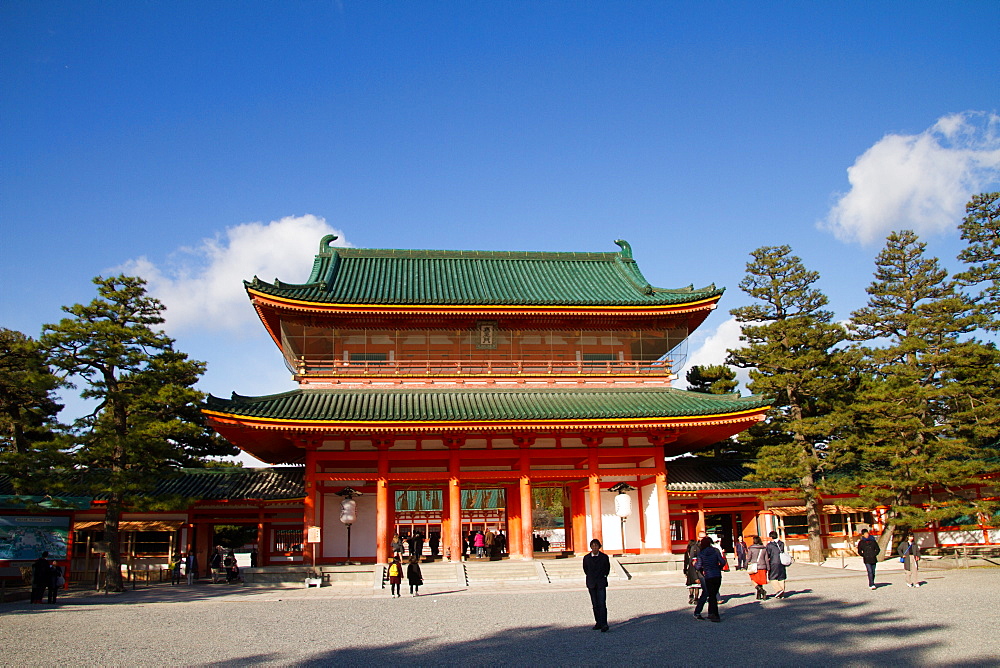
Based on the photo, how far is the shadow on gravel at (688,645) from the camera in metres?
10.7

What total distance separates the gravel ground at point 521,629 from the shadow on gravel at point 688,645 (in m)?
0.03

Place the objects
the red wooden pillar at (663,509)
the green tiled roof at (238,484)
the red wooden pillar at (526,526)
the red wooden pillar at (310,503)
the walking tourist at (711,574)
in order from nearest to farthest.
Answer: the walking tourist at (711,574) → the red wooden pillar at (310,503) → the red wooden pillar at (526,526) → the red wooden pillar at (663,509) → the green tiled roof at (238,484)

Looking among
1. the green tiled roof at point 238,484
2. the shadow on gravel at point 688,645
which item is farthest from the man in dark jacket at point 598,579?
the green tiled roof at point 238,484

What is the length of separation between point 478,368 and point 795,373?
13.1 meters

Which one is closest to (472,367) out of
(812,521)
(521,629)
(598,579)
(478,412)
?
(478,412)

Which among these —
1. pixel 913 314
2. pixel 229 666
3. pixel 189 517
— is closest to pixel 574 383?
pixel 913 314

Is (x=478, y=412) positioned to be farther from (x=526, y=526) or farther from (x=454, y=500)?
(x=526, y=526)

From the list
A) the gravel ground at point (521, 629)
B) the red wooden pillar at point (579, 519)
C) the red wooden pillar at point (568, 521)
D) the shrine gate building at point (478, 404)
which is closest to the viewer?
the gravel ground at point (521, 629)

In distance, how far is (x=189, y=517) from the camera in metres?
29.7

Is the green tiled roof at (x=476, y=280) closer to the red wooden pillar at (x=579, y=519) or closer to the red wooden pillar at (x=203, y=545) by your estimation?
the red wooden pillar at (x=579, y=519)

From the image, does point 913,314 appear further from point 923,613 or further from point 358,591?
point 358,591

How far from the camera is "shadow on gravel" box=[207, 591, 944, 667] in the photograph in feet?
35.2

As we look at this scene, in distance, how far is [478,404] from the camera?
26.3m

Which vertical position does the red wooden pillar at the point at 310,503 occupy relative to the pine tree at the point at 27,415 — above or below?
below
